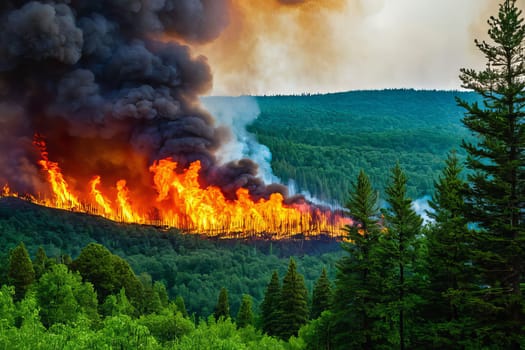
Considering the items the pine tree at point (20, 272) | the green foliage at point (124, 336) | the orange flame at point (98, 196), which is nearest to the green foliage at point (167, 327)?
the green foliage at point (124, 336)

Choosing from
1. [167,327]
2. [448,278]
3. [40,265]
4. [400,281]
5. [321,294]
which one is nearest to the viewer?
[448,278]

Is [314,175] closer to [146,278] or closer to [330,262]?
[330,262]

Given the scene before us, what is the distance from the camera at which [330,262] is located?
9269cm

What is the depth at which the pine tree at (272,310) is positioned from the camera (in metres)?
50.1

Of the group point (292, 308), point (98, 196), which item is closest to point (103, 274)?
point (292, 308)

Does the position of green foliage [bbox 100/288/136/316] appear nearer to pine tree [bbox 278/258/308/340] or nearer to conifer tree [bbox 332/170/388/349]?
pine tree [bbox 278/258/308/340]

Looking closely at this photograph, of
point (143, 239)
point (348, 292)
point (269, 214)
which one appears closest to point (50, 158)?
point (143, 239)

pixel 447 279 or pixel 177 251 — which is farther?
pixel 177 251

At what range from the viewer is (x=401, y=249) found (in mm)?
27766

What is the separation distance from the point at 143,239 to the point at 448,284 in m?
77.9

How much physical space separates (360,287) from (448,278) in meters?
4.82

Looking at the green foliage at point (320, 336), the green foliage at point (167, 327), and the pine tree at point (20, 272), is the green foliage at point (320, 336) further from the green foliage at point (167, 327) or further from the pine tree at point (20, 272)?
the pine tree at point (20, 272)

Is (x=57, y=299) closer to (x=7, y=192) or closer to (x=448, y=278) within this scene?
(x=448, y=278)

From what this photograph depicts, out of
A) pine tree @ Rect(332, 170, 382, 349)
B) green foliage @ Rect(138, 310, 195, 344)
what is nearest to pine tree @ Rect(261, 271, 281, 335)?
green foliage @ Rect(138, 310, 195, 344)
